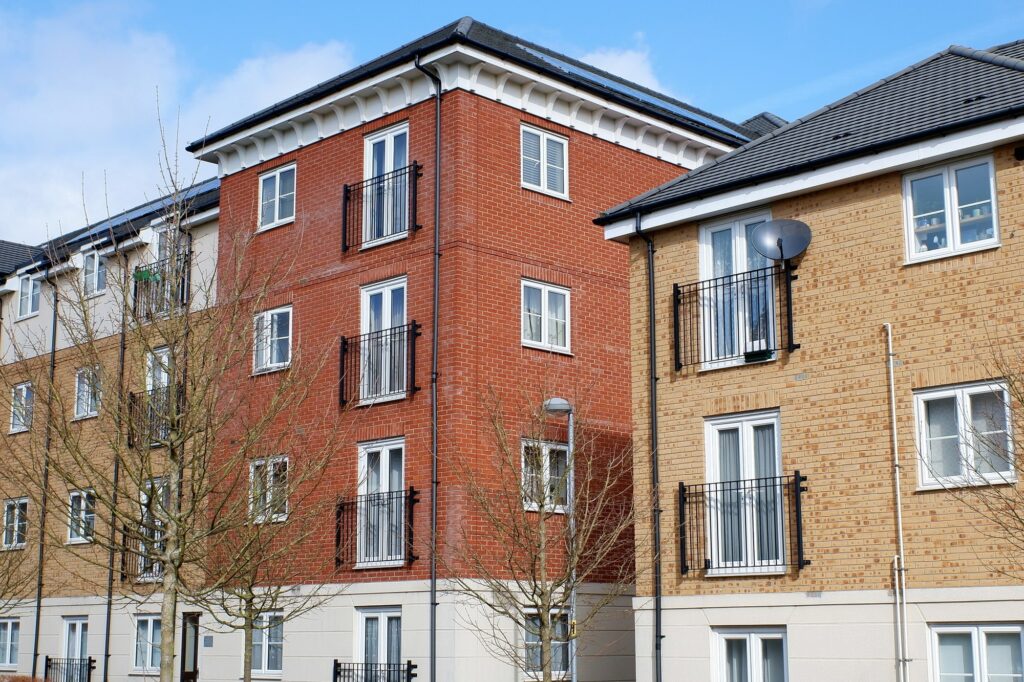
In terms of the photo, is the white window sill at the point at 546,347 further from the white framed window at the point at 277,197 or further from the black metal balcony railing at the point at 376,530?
the white framed window at the point at 277,197

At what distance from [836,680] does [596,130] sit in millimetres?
11536

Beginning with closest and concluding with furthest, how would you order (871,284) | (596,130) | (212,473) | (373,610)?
(871,284), (212,473), (373,610), (596,130)

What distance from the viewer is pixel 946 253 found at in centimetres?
1501

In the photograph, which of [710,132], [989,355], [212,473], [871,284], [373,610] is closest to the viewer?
[989,355]

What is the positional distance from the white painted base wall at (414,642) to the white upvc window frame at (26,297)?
33.5ft

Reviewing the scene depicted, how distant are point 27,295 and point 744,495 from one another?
22.4 meters

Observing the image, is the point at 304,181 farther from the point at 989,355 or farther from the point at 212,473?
the point at 989,355

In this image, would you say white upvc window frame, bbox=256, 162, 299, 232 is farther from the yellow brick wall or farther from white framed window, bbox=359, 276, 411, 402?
the yellow brick wall

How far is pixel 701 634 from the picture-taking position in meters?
16.4

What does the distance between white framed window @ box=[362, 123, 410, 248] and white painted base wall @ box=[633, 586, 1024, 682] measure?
8167mm

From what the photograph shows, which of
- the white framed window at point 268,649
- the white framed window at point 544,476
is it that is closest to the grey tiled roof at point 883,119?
the white framed window at point 544,476

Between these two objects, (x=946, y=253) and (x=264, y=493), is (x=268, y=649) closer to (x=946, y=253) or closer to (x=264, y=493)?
(x=264, y=493)

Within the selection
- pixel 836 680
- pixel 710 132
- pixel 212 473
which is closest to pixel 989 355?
pixel 836 680

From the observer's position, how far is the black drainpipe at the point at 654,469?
663 inches
